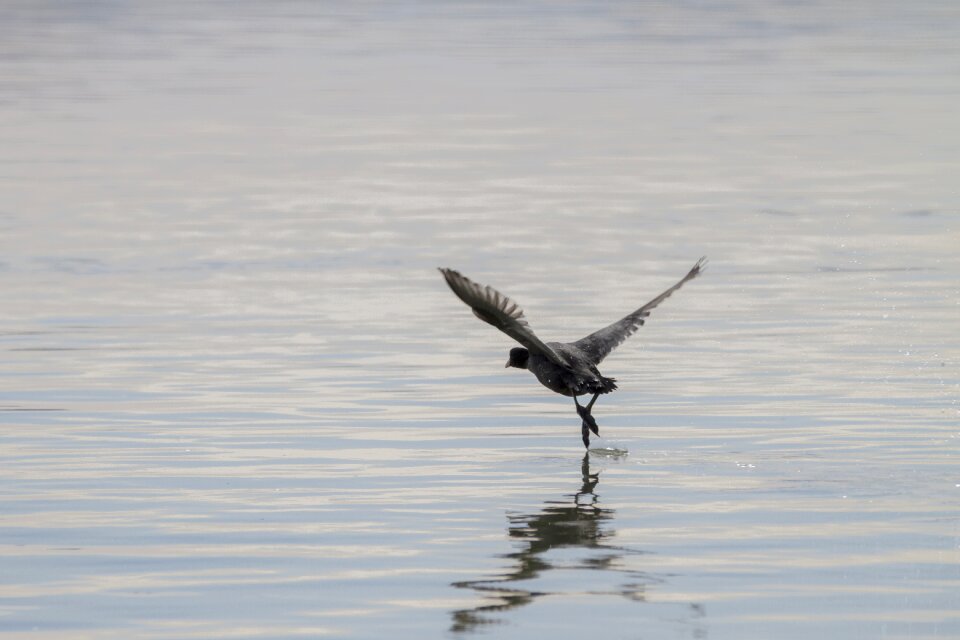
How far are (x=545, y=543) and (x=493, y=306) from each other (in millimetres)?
1431

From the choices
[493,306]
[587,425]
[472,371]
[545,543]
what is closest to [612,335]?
[587,425]

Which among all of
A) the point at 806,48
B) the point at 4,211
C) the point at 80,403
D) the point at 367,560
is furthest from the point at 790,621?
the point at 806,48

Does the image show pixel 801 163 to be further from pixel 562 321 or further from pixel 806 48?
pixel 806 48

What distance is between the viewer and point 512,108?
32.2m

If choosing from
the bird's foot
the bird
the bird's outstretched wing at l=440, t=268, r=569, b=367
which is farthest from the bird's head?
the bird's outstretched wing at l=440, t=268, r=569, b=367

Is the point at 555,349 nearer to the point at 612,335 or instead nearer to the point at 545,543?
the point at 612,335

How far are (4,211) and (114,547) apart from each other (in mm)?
12678

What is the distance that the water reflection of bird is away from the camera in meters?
8.17

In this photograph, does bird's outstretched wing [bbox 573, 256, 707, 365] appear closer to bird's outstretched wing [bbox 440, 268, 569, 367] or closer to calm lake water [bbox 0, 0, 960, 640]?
calm lake water [bbox 0, 0, 960, 640]

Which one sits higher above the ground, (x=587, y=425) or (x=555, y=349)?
(x=555, y=349)

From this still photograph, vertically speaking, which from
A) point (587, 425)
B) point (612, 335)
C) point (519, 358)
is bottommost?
point (587, 425)

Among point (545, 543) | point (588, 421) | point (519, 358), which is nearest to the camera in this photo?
point (545, 543)

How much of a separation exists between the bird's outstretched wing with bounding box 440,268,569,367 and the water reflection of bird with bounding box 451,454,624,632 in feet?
2.67

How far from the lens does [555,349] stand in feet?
38.4
